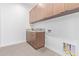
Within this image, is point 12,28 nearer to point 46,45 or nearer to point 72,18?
point 46,45

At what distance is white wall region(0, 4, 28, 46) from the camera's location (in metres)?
3.22

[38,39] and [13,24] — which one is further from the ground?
[13,24]

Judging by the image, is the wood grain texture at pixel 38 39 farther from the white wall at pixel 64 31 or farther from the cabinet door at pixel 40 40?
the white wall at pixel 64 31

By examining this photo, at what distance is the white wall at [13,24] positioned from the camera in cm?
322

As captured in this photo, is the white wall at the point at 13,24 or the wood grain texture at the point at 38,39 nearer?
the white wall at the point at 13,24

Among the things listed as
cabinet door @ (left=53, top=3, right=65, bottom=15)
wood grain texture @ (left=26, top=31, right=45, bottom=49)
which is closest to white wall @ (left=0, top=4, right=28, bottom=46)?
wood grain texture @ (left=26, top=31, right=45, bottom=49)

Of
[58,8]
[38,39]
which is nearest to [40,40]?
[38,39]

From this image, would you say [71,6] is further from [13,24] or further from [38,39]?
[13,24]

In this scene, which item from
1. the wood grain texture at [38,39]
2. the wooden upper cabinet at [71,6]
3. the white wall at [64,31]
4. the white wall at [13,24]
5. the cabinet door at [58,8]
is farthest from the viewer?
the wood grain texture at [38,39]

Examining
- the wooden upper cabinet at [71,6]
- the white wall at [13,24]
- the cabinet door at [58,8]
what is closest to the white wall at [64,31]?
the cabinet door at [58,8]

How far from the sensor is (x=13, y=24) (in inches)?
143

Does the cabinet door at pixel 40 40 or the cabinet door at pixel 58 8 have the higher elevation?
the cabinet door at pixel 58 8

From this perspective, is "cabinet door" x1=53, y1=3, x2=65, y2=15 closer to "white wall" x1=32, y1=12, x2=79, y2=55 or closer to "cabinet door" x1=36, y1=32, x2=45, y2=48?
"white wall" x1=32, y1=12, x2=79, y2=55

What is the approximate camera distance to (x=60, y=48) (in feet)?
8.10
